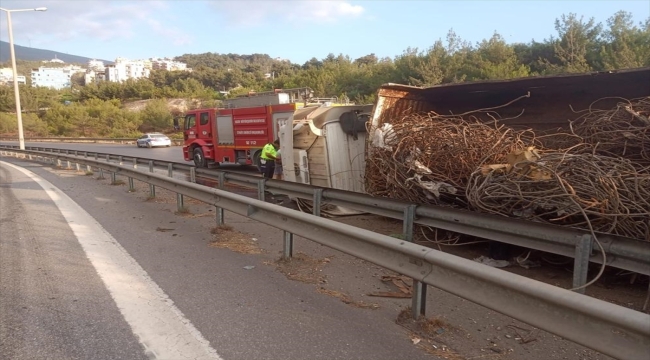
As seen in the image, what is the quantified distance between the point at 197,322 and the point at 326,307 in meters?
1.04

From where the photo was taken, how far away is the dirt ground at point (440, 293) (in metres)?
3.36

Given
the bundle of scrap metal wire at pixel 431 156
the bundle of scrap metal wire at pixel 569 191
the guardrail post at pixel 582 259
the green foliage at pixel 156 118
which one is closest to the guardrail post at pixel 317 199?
the bundle of scrap metal wire at pixel 431 156

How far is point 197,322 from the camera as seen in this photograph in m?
3.71

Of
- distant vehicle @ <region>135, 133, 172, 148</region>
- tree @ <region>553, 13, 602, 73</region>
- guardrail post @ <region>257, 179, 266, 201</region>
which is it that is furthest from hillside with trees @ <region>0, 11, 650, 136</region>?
guardrail post @ <region>257, 179, 266, 201</region>

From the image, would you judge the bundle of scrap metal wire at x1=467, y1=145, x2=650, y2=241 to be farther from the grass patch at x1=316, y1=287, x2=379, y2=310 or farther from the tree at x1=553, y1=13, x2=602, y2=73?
the tree at x1=553, y1=13, x2=602, y2=73

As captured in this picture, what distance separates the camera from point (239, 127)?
1627cm

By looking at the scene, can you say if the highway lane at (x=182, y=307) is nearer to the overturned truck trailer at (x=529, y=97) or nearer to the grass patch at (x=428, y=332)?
the grass patch at (x=428, y=332)

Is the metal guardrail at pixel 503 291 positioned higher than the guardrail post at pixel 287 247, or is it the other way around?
the metal guardrail at pixel 503 291

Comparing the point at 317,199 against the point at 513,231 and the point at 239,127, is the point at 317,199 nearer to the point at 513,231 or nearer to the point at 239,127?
the point at 513,231

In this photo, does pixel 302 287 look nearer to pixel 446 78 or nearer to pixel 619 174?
pixel 619 174

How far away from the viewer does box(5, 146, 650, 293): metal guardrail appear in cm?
377

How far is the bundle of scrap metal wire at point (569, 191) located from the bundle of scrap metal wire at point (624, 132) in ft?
0.90

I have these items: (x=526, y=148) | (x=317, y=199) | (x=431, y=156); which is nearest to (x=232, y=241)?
(x=317, y=199)

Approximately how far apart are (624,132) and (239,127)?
12.4 m
